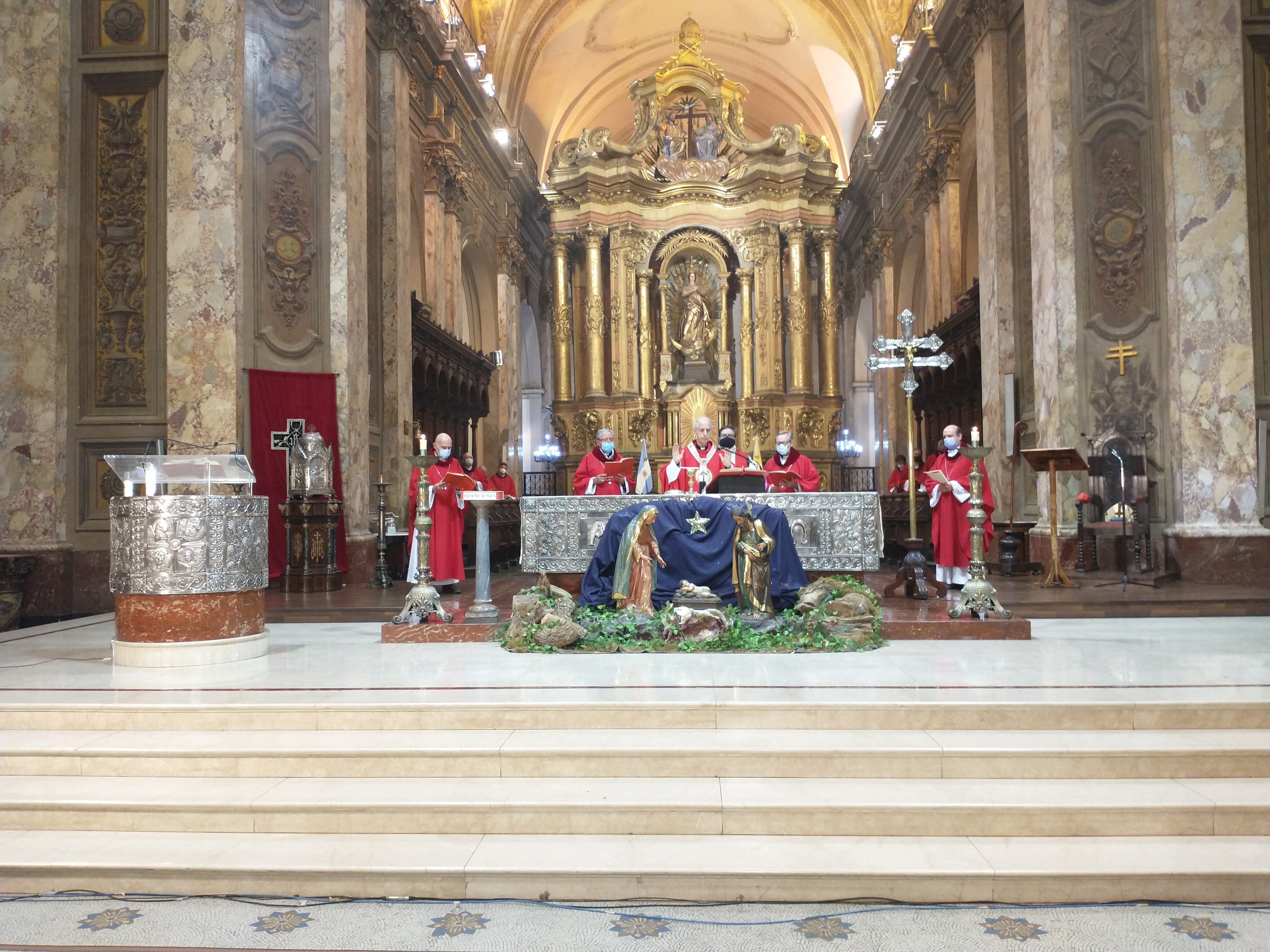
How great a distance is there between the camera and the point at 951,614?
24.1ft

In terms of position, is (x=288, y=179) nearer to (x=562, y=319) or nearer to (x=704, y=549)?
(x=704, y=549)

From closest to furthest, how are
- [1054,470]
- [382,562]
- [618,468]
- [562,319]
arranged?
[618,468], [1054,470], [382,562], [562,319]

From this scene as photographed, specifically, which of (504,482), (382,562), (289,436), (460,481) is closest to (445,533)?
(382,562)

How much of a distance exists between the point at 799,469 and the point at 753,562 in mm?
3383

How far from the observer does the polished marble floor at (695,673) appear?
5090 mm

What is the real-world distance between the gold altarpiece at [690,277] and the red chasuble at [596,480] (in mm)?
11569

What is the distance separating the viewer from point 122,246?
1022cm

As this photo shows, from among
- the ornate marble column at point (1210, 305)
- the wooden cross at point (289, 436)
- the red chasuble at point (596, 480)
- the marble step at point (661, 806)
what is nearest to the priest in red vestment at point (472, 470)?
the red chasuble at point (596, 480)

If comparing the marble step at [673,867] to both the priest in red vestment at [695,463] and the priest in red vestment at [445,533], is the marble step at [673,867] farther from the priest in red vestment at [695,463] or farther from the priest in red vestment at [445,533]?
the priest in red vestment at [445,533]

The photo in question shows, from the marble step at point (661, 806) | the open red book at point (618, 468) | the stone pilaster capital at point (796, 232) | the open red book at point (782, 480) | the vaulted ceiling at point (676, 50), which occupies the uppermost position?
the vaulted ceiling at point (676, 50)

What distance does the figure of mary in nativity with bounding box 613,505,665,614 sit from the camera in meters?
7.29

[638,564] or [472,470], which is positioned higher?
[472,470]

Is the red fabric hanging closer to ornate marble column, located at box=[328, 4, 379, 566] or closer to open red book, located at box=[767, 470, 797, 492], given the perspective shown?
ornate marble column, located at box=[328, 4, 379, 566]

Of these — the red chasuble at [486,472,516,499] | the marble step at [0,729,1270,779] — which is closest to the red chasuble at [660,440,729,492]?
the marble step at [0,729,1270,779]
